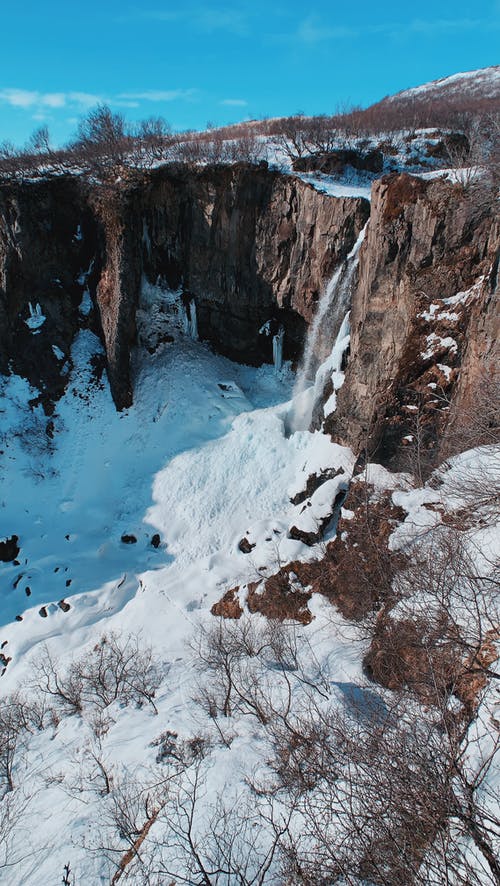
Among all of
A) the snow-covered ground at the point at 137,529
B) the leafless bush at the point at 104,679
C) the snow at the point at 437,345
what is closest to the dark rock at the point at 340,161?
the snow-covered ground at the point at 137,529

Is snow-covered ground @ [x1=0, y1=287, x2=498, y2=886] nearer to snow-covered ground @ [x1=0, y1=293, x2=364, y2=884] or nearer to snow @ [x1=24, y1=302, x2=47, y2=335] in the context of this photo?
snow-covered ground @ [x1=0, y1=293, x2=364, y2=884]

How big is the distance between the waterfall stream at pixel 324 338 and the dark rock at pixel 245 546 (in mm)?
6769

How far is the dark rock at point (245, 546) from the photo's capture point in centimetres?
1828

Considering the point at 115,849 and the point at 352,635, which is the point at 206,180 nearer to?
the point at 352,635

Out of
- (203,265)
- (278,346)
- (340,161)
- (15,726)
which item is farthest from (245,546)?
(340,161)

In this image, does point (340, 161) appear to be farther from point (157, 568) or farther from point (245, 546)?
point (157, 568)

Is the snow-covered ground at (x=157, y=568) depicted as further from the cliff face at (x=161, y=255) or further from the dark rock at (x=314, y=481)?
the cliff face at (x=161, y=255)

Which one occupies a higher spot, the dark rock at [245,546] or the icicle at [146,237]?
the icicle at [146,237]

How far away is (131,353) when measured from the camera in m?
25.9

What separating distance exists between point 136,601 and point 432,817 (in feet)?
47.8

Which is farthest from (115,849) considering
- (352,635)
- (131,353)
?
(131,353)

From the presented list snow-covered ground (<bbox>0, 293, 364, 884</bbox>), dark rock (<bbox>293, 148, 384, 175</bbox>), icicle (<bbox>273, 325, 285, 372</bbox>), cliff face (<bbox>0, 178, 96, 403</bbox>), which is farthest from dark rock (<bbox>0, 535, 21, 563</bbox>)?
dark rock (<bbox>293, 148, 384, 175</bbox>)

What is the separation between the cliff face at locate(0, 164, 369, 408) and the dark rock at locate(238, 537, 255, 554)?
11676mm

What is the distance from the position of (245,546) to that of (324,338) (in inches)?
457
